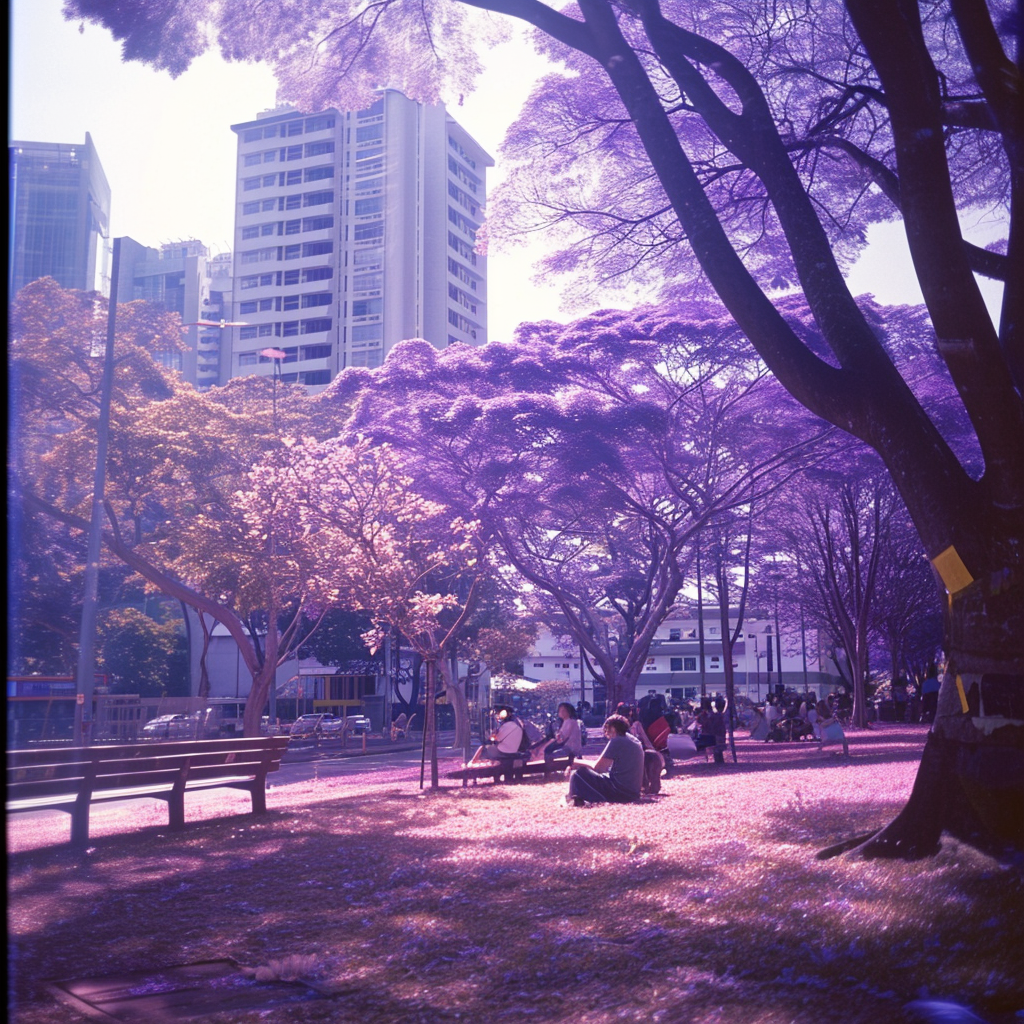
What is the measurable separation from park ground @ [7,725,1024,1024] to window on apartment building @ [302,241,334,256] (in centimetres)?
6646

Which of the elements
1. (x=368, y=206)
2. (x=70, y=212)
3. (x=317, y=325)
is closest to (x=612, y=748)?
(x=70, y=212)

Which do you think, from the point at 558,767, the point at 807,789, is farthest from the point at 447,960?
the point at 558,767

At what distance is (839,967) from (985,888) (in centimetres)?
93

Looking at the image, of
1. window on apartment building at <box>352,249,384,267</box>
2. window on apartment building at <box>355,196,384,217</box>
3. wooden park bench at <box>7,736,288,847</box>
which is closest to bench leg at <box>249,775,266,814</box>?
wooden park bench at <box>7,736,288,847</box>

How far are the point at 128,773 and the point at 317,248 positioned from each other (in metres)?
67.3

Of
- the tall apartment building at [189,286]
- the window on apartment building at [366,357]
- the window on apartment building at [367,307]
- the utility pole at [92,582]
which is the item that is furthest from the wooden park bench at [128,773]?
the tall apartment building at [189,286]

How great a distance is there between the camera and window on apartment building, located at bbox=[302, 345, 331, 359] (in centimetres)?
7169

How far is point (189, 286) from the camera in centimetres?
9538

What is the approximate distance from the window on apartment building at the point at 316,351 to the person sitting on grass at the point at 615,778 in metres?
63.5

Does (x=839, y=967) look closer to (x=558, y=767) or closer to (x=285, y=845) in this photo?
(x=285, y=845)

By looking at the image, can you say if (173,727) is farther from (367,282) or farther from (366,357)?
(367,282)

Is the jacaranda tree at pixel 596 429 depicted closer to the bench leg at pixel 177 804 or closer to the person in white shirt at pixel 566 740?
the person in white shirt at pixel 566 740

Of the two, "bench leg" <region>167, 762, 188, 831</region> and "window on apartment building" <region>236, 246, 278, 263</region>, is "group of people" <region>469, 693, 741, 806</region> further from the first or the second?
"window on apartment building" <region>236, 246, 278, 263</region>

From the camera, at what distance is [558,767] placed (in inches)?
595
